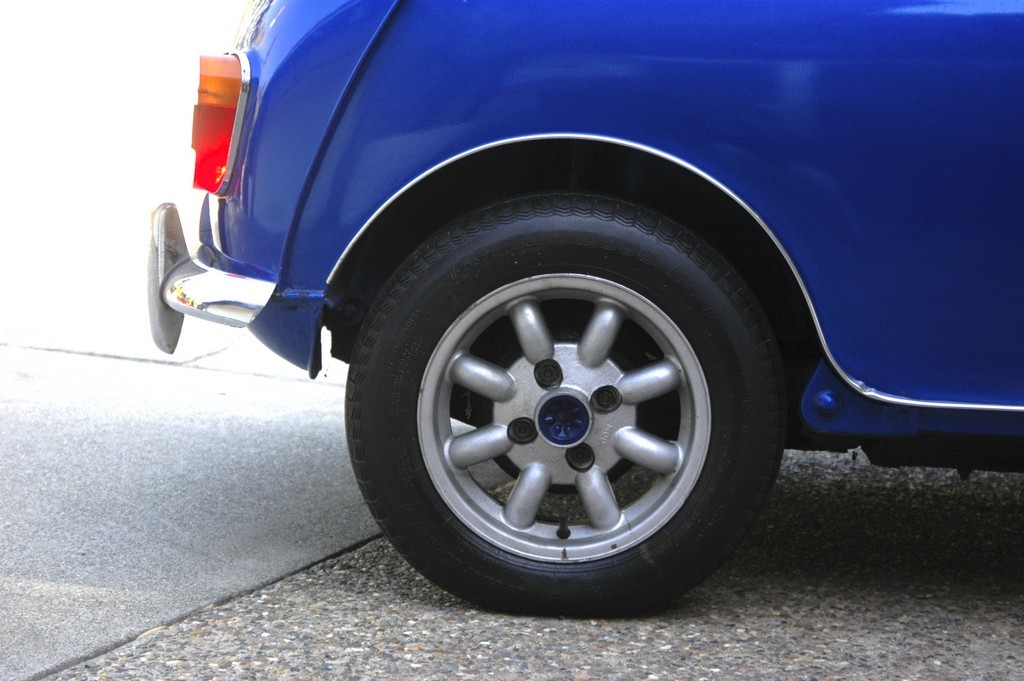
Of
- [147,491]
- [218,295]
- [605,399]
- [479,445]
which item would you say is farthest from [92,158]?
[605,399]

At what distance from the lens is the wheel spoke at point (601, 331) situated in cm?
270

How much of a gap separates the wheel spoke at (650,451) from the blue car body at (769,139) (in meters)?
0.29

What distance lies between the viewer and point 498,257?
265 cm

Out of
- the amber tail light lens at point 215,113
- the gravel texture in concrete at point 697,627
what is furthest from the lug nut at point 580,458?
the amber tail light lens at point 215,113

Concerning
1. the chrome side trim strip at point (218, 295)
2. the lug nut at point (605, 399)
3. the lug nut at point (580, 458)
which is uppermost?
the chrome side trim strip at point (218, 295)

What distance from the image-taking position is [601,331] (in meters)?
2.70

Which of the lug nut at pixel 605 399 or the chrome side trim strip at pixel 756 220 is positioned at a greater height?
the chrome side trim strip at pixel 756 220

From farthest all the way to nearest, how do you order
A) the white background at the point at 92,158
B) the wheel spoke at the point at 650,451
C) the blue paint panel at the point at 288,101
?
the white background at the point at 92,158 → the wheel spoke at the point at 650,451 → the blue paint panel at the point at 288,101

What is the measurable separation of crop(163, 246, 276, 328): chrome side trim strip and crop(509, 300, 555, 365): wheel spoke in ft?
1.68

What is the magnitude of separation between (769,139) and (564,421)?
714 mm

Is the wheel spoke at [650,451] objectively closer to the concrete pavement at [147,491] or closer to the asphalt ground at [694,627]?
the asphalt ground at [694,627]

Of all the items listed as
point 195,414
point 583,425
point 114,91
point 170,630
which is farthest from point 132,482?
point 114,91

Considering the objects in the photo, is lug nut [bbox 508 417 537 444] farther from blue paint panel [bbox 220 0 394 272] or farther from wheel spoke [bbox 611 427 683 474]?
blue paint panel [bbox 220 0 394 272]

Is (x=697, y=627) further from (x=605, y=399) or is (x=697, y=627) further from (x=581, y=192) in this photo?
(x=581, y=192)
